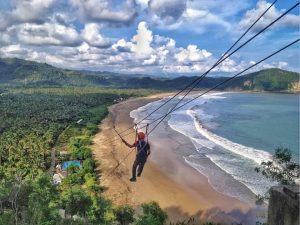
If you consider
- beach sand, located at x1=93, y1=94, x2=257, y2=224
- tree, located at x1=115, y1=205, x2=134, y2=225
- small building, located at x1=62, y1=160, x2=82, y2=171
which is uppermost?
tree, located at x1=115, y1=205, x2=134, y2=225

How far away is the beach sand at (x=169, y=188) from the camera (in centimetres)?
3606

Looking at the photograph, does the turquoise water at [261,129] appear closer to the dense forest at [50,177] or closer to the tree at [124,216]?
the dense forest at [50,177]

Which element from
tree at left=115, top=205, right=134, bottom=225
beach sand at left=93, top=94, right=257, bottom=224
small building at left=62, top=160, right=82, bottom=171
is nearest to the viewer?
tree at left=115, top=205, right=134, bottom=225

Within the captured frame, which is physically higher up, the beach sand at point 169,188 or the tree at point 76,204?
the tree at point 76,204

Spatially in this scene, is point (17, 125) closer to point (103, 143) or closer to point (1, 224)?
point (103, 143)

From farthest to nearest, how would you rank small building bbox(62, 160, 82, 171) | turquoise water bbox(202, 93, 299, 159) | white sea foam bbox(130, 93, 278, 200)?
turquoise water bbox(202, 93, 299, 159) < small building bbox(62, 160, 82, 171) < white sea foam bbox(130, 93, 278, 200)

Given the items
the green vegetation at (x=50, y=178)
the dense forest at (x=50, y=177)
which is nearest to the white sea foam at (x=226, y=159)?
the green vegetation at (x=50, y=178)

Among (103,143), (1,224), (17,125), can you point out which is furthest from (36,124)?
(1,224)

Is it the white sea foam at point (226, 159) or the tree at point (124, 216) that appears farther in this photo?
the white sea foam at point (226, 159)

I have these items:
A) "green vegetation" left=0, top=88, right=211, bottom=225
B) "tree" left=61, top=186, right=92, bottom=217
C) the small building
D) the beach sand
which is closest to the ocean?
the beach sand

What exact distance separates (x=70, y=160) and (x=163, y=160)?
12.7 m

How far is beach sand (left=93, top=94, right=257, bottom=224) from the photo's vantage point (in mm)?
36062

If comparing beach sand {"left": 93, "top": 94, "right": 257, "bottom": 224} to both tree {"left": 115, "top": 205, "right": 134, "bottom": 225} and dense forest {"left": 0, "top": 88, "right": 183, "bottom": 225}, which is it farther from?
tree {"left": 115, "top": 205, "right": 134, "bottom": 225}

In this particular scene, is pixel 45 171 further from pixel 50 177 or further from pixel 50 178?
pixel 50 178
